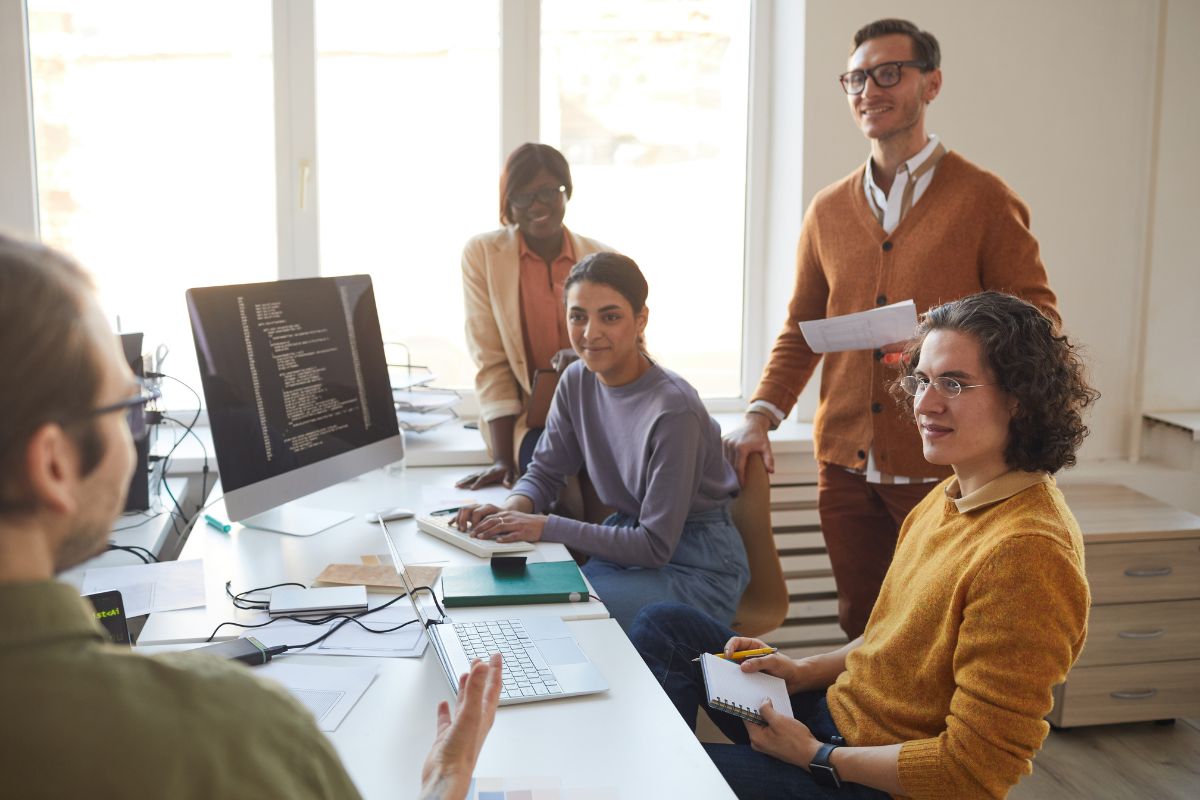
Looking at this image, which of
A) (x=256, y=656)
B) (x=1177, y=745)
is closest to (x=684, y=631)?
(x=256, y=656)

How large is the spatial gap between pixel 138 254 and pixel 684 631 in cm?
237

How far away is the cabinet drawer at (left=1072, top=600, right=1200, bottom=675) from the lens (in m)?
2.74

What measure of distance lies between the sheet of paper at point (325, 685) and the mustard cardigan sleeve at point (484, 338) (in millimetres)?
1341

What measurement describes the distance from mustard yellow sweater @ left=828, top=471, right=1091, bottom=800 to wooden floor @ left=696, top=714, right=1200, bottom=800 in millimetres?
896

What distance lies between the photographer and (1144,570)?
276 centimetres

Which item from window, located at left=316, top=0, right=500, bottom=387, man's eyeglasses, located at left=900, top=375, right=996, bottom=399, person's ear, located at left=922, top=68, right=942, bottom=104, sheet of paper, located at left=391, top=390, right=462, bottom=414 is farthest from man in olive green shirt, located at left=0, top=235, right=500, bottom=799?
window, located at left=316, top=0, right=500, bottom=387

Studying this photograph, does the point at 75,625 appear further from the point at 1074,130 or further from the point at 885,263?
the point at 1074,130

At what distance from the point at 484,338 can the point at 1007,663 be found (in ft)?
5.92

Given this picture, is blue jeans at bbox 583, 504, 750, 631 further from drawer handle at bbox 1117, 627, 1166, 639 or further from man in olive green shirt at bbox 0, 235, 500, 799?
man in olive green shirt at bbox 0, 235, 500, 799

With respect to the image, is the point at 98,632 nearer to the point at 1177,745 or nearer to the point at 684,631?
the point at 684,631

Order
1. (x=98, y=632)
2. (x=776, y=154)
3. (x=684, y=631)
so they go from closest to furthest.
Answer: (x=98, y=632) < (x=684, y=631) < (x=776, y=154)

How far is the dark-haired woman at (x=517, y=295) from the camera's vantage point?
107 inches

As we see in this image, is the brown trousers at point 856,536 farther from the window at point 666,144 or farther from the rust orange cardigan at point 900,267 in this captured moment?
the window at point 666,144

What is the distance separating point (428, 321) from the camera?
3473mm
